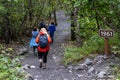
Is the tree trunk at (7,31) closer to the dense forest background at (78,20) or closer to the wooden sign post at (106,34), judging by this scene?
the dense forest background at (78,20)

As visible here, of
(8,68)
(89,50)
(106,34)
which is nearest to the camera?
(8,68)

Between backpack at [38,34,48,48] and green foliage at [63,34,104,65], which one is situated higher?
backpack at [38,34,48,48]

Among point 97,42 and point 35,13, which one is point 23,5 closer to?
point 35,13

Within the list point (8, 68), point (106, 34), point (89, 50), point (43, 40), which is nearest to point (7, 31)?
point (43, 40)

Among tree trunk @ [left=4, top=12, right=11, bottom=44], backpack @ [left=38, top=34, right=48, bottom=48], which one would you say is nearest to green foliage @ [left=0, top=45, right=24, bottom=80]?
backpack @ [left=38, top=34, right=48, bottom=48]

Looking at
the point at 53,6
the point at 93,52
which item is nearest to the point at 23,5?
the point at 53,6

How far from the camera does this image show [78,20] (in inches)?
536

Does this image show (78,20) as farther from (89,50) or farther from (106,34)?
(106,34)

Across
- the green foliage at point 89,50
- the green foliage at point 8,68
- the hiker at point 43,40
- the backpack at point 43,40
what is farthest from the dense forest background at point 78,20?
the green foliage at point 8,68

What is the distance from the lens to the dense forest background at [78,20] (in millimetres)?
11410

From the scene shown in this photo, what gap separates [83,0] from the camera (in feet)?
34.4

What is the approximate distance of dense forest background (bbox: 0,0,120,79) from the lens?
1141 centimetres

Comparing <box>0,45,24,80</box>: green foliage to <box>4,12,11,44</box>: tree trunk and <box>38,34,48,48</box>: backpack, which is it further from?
<box>4,12,11,44</box>: tree trunk

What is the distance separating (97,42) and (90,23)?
1080 mm
